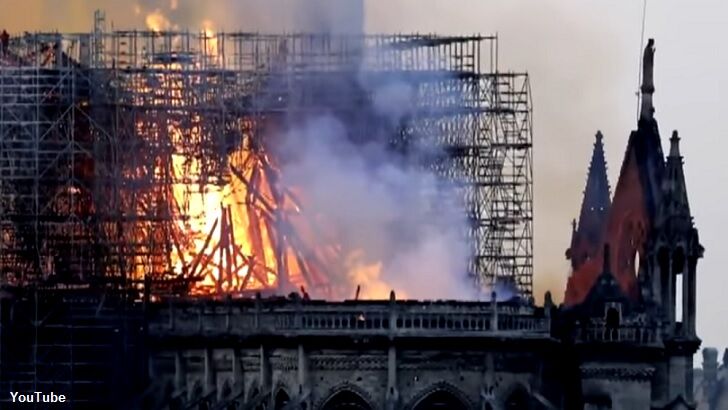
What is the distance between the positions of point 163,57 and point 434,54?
12.7 meters

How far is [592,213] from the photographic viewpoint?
150500 millimetres

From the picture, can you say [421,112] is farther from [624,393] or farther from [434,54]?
[624,393]

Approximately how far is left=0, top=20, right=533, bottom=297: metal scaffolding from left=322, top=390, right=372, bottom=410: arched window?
483 inches

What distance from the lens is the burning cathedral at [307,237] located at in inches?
5226

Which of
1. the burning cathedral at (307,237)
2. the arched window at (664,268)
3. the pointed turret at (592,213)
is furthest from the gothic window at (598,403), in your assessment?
the pointed turret at (592,213)

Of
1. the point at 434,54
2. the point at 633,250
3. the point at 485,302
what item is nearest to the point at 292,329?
the point at 485,302

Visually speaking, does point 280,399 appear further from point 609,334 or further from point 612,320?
point 612,320

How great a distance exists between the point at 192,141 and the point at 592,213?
15.8 m

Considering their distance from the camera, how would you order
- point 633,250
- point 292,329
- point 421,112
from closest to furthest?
point 292,329, point 633,250, point 421,112

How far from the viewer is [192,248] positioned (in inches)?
5896

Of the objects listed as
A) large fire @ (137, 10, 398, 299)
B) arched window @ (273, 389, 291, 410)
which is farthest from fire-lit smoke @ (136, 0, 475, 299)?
arched window @ (273, 389, 291, 410)

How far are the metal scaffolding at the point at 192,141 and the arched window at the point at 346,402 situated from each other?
12.3m

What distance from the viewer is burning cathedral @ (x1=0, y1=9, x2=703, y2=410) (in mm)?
132750

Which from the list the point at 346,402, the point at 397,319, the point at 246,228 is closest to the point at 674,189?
the point at 397,319
